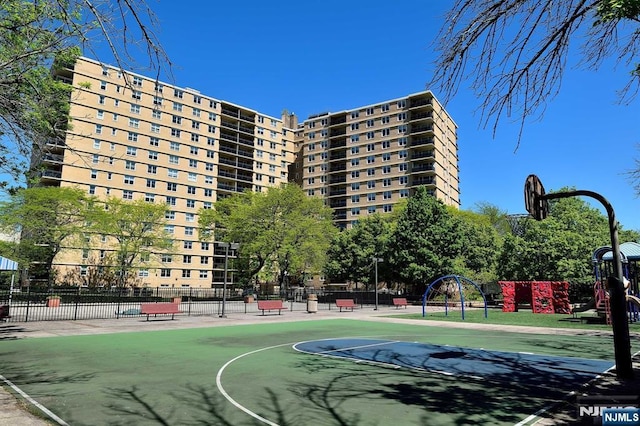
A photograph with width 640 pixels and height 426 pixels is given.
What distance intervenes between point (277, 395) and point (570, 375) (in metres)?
7.01

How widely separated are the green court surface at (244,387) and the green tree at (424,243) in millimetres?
29549

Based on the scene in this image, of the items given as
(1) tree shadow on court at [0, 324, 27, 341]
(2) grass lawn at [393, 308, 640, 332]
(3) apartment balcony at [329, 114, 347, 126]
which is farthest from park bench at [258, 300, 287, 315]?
(3) apartment balcony at [329, 114, 347, 126]

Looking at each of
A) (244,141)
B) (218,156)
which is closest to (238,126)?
(244,141)

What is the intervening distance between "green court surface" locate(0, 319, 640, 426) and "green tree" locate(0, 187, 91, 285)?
38788mm

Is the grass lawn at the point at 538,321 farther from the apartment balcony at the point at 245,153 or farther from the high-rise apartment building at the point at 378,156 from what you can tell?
the apartment balcony at the point at 245,153

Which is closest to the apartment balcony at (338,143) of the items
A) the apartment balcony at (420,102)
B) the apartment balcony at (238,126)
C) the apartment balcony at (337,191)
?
the apartment balcony at (337,191)

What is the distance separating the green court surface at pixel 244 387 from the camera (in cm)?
663

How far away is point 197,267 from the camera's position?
77.8 meters

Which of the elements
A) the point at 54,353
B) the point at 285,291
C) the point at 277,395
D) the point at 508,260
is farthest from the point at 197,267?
the point at 277,395

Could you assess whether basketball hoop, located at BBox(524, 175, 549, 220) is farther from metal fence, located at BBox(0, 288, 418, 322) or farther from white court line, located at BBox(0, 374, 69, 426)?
metal fence, located at BBox(0, 288, 418, 322)

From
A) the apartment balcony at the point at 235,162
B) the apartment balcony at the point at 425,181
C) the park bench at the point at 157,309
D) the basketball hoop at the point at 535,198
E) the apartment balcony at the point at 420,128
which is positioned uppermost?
the apartment balcony at the point at 420,128

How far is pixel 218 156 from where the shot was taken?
3381 inches

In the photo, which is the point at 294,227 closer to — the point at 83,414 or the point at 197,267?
the point at 197,267

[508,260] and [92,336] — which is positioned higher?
[508,260]
